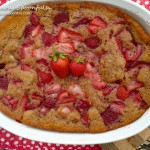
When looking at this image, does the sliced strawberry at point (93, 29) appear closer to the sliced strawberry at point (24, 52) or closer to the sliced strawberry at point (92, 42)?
the sliced strawberry at point (92, 42)

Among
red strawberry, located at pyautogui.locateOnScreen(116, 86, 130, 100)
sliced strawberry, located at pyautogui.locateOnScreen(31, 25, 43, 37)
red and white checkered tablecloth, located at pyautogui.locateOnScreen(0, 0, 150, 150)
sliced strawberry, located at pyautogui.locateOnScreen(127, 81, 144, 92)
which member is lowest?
red and white checkered tablecloth, located at pyautogui.locateOnScreen(0, 0, 150, 150)

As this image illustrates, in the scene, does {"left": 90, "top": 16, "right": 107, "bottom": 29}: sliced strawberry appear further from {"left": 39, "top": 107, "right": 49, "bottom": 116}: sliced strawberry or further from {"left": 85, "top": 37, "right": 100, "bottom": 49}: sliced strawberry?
{"left": 39, "top": 107, "right": 49, "bottom": 116}: sliced strawberry

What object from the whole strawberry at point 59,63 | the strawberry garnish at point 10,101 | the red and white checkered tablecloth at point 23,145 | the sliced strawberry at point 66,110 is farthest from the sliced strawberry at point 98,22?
the red and white checkered tablecloth at point 23,145

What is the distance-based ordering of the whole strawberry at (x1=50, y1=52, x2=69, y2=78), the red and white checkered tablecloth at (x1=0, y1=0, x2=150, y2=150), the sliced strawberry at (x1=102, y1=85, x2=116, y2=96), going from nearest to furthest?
the whole strawberry at (x1=50, y1=52, x2=69, y2=78), the sliced strawberry at (x1=102, y1=85, x2=116, y2=96), the red and white checkered tablecloth at (x1=0, y1=0, x2=150, y2=150)

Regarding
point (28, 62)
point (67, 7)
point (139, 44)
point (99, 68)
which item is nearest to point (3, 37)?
point (28, 62)

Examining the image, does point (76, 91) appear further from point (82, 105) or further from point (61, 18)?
point (61, 18)

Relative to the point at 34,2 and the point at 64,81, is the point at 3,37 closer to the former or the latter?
the point at 34,2

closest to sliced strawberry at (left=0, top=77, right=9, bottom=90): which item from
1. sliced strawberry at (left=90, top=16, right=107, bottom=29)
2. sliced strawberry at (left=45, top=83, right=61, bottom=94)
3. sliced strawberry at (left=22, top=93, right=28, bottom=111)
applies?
sliced strawberry at (left=22, top=93, right=28, bottom=111)

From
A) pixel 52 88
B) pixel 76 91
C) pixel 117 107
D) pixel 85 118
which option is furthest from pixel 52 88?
pixel 117 107
